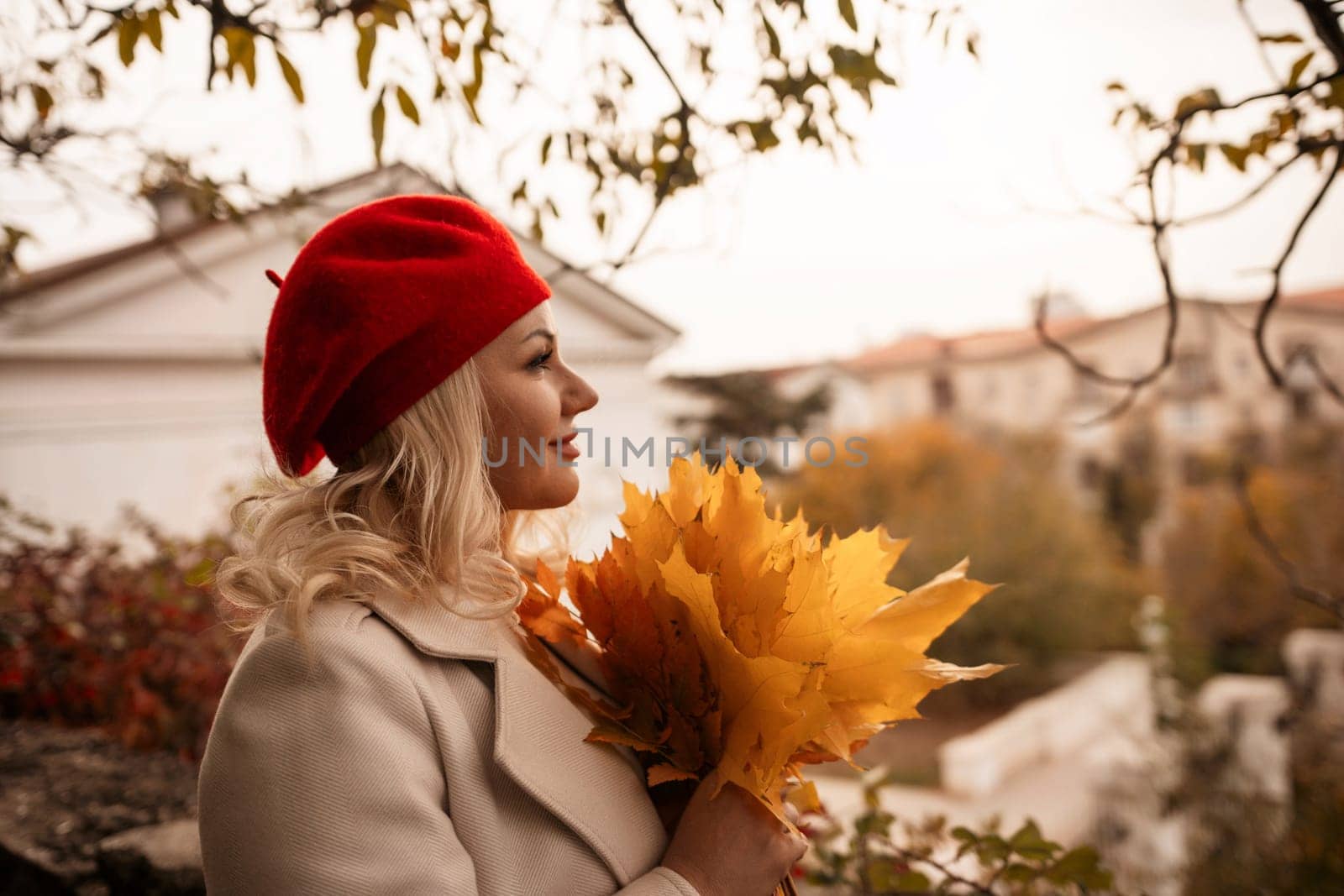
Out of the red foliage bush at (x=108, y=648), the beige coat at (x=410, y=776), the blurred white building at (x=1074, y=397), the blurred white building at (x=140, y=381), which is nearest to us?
the beige coat at (x=410, y=776)

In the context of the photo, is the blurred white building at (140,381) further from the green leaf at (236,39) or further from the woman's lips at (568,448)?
the woman's lips at (568,448)

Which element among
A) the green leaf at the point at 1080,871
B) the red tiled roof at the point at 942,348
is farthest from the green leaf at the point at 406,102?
the red tiled roof at the point at 942,348

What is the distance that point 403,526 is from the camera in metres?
1.12

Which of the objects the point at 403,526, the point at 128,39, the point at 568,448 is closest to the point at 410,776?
the point at 403,526

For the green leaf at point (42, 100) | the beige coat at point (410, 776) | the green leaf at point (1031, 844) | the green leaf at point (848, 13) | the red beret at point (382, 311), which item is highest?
the green leaf at point (848, 13)

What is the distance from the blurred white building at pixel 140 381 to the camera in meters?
6.41

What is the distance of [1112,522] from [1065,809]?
1779 centimetres

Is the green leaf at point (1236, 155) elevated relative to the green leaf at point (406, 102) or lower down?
lower down

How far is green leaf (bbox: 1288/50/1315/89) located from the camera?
1.45 m

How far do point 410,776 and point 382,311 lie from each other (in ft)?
1.63

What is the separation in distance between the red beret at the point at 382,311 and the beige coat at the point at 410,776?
241mm

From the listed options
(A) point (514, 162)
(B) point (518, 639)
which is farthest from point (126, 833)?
(A) point (514, 162)

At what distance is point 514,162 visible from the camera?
2.02 metres

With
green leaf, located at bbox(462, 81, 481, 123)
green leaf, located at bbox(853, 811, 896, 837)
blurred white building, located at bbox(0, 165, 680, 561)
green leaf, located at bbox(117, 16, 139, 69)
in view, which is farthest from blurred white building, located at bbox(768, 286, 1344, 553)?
green leaf, located at bbox(117, 16, 139, 69)
